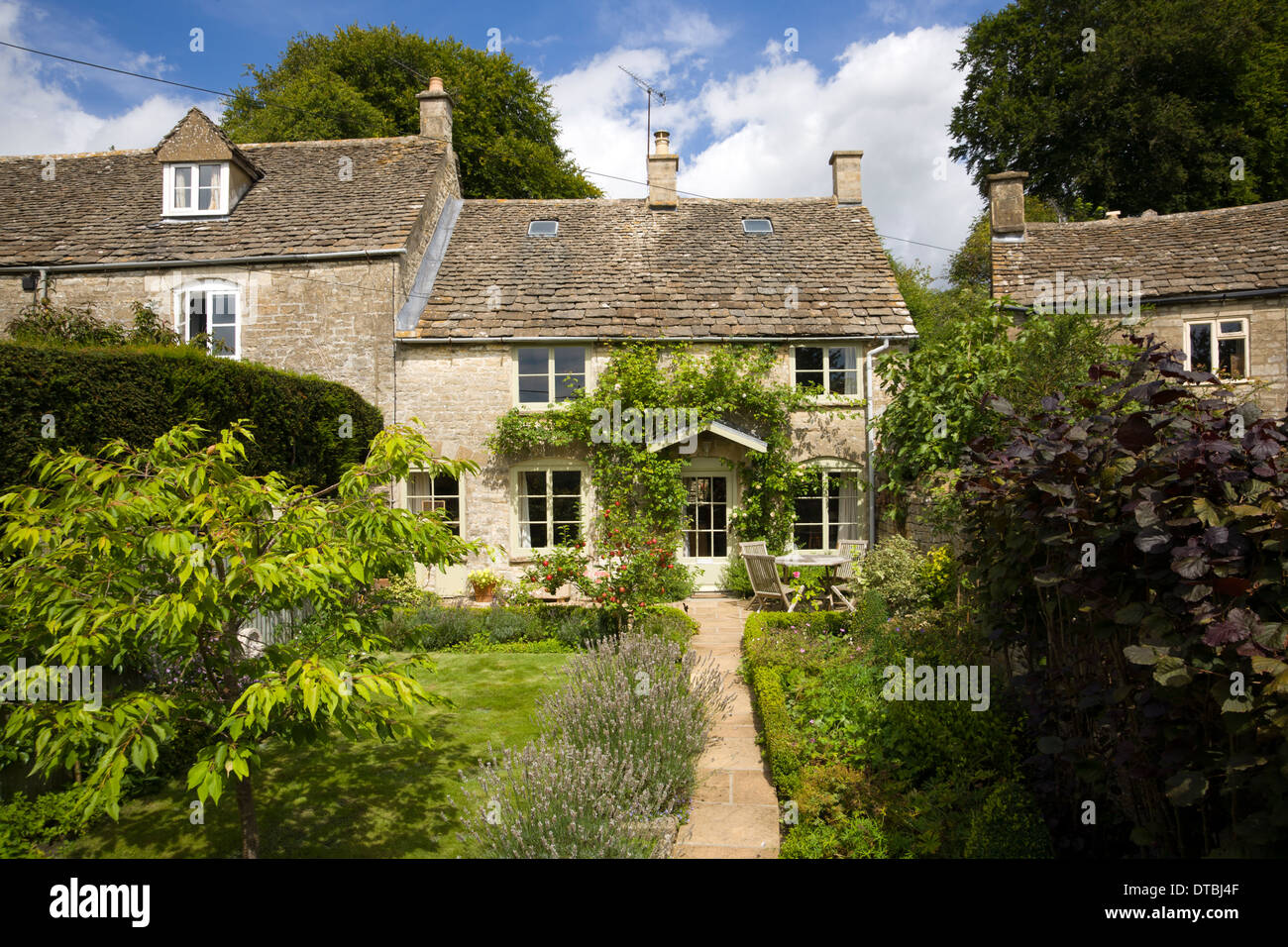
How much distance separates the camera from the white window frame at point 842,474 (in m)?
14.4

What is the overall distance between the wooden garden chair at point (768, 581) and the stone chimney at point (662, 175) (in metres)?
10.4

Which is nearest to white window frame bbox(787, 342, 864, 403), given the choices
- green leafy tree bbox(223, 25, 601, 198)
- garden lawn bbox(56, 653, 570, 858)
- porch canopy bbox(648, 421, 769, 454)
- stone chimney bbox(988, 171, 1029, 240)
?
porch canopy bbox(648, 421, 769, 454)

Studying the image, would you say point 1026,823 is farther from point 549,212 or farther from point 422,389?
point 549,212

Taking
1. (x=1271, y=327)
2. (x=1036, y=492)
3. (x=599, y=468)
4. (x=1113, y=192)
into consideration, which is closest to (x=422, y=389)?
(x=599, y=468)

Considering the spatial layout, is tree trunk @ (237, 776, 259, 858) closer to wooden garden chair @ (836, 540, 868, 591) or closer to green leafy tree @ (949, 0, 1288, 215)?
wooden garden chair @ (836, 540, 868, 591)

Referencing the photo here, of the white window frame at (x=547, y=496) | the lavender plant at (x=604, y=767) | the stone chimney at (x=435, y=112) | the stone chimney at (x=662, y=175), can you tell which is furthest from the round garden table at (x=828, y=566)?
the stone chimney at (x=435, y=112)

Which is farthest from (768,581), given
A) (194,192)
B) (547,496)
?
(194,192)

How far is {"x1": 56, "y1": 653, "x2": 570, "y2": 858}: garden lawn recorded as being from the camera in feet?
15.6

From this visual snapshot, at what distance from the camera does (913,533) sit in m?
11.3

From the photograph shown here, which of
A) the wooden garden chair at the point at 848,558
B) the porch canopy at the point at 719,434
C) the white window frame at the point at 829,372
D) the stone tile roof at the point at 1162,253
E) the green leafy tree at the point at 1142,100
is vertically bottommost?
the wooden garden chair at the point at 848,558

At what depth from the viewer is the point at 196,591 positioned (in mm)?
3191

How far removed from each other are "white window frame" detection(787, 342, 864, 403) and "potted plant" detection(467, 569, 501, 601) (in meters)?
7.37

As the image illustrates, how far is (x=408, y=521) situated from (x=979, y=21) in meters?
35.2

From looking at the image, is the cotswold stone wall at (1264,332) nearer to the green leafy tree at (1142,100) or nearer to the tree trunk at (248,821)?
the green leafy tree at (1142,100)
